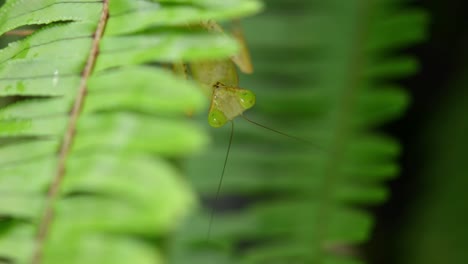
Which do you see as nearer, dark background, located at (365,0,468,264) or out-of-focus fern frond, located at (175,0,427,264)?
out-of-focus fern frond, located at (175,0,427,264)

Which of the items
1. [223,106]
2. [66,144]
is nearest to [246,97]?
[223,106]

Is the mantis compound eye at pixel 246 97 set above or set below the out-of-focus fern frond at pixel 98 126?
above

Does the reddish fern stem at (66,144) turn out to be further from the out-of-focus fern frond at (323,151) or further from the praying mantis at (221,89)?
the out-of-focus fern frond at (323,151)

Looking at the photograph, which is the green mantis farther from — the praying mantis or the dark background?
the dark background

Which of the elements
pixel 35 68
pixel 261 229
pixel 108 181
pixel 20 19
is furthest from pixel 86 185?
pixel 261 229

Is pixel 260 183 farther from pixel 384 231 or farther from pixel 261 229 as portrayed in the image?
pixel 384 231

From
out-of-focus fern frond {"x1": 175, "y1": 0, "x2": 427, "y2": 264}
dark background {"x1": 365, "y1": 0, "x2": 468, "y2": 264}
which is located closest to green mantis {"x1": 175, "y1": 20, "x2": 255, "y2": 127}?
out-of-focus fern frond {"x1": 175, "y1": 0, "x2": 427, "y2": 264}

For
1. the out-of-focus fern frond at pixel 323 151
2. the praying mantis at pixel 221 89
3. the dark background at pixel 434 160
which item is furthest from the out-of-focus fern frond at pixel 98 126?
the dark background at pixel 434 160

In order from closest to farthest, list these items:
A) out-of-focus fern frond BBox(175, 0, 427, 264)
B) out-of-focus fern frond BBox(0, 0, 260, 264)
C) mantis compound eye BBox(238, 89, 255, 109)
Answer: out-of-focus fern frond BBox(0, 0, 260, 264) < mantis compound eye BBox(238, 89, 255, 109) < out-of-focus fern frond BBox(175, 0, 427, 264)
